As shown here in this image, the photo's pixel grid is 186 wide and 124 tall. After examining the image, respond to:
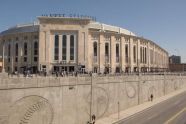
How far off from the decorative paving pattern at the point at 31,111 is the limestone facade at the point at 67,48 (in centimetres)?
4465

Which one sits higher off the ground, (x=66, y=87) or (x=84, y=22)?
(x=84, y=22)

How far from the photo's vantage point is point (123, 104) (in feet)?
203

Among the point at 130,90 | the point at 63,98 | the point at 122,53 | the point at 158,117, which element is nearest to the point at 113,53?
the point at 122,53

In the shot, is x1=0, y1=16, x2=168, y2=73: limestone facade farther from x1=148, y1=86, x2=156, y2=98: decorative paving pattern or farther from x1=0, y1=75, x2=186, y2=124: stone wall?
x1=0, y1=75, x2=186, y2=124: stone wall

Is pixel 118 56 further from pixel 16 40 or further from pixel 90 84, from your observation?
pixel 90 84

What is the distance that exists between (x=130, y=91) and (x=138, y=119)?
13.7 m

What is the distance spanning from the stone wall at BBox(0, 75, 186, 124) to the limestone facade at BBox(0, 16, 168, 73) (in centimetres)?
2132

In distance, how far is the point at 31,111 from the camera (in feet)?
109

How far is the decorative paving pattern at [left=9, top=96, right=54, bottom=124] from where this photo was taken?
3123 cm

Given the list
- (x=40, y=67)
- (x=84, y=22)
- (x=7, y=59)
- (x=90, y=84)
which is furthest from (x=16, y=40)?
(x=90, y=84)

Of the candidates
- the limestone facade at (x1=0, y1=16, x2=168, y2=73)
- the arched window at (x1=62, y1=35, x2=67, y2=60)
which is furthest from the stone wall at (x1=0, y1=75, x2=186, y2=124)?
the arched window at (x1=62, y1=35, x2=67, y2=60)

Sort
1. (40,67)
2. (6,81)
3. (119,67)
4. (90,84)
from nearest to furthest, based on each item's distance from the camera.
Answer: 1. (6,81)
2. (90,84)
3. (40,67)
4. (119,67)

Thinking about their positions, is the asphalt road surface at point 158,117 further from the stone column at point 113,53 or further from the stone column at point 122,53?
the stone column at point 122,53

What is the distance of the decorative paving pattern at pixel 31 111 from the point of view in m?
31.2
